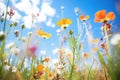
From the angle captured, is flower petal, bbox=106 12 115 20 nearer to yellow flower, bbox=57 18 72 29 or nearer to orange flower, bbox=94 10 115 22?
orange flower, bbox=94 10 115 22

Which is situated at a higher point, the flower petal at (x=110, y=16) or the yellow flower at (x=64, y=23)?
the yellow flower at (x=64, y=23)

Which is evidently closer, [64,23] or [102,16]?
[102,16]

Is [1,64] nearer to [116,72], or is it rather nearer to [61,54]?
[116,72]

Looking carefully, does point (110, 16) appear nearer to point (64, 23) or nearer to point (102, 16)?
point (102, 16)

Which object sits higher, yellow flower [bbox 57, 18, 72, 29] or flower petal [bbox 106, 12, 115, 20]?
yellow flower [bbox 57, 18, 72, 29]

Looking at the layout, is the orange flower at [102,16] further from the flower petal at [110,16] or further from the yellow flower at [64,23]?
the yellow flower at [64,23]

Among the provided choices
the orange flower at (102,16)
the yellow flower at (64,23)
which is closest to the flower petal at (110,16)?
the orange flower at (102,16)

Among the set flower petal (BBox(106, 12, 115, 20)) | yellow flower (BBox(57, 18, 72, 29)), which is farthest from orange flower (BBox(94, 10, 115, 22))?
yellow flower (BBox(57, 18, 72, 29))

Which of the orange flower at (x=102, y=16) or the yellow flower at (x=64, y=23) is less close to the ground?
the yellow flower at (x=64, y=23)

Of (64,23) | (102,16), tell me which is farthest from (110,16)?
(64,23)

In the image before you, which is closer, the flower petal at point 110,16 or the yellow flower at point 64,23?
the flower petal at point 110,16

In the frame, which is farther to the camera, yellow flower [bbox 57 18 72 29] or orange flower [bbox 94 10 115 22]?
yellow flower [bbox 57 18 72 29]

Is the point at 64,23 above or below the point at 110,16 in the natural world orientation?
above

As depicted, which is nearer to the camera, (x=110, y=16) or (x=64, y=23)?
(x=110, y=16)
